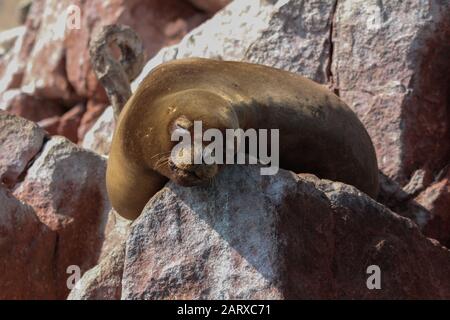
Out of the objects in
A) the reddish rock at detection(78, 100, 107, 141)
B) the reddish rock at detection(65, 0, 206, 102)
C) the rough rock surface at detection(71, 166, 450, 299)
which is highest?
the rough rock surface at detection(71, 166, 450, 299)

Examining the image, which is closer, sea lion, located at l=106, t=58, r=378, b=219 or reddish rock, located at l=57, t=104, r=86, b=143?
sea lion, located at l=106, t=58, r=378, b=219

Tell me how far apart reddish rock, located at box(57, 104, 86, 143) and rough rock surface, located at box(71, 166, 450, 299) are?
19.6ft

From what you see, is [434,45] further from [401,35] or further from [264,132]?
[264,132]

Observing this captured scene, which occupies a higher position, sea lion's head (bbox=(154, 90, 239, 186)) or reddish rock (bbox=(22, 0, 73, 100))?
sea lion's head (bbox=(154, 90, 239, 186))

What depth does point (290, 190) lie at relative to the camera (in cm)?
511

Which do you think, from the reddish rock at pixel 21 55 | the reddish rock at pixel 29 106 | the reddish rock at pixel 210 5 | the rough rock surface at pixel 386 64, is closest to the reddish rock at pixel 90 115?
the reddish rock at pixel 29 106

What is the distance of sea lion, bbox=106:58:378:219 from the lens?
540cm

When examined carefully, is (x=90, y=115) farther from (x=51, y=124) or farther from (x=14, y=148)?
(x=14, y=148)

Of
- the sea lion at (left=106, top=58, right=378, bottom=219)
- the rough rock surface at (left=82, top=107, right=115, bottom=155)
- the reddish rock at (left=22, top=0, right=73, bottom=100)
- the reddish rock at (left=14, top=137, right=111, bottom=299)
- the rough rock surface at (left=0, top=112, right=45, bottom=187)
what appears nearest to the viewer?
the sea lion at (left=106, top=58, right=378, bottom=219)

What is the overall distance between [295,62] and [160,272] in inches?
111

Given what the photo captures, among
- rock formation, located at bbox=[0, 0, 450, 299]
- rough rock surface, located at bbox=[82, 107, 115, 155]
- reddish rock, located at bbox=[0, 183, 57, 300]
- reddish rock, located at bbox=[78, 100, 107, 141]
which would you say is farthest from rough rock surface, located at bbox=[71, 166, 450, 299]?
reddish rock, located at bbox=[78, 100, 107, 141]

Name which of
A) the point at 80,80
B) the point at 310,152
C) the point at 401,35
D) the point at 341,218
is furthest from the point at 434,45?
the point at 80,80

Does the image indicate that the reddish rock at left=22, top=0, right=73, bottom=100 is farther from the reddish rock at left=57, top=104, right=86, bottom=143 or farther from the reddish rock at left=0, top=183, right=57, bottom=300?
the reddish rock at left=0, top=183, right=57, bottom=300

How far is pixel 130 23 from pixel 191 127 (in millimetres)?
5750
